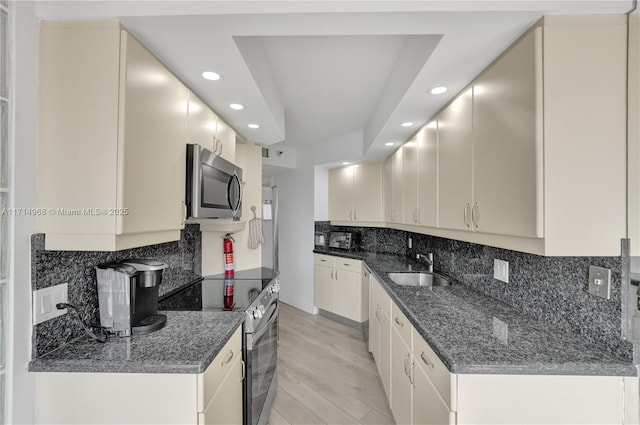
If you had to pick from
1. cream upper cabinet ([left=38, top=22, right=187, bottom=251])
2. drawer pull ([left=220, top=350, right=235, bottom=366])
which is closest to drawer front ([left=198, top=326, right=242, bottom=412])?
drawer pull ([left=220, top=350, right=235, bottom=366])

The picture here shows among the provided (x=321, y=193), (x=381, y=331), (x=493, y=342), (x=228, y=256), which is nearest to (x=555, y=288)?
(x=493, y=342)

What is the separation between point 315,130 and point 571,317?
2934 mm

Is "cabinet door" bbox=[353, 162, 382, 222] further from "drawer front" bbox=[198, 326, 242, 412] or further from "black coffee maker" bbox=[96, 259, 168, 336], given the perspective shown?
"black coffee maker" bbox=[96, 259, 168, 336]

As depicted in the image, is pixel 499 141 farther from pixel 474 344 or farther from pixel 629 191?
pixel 474 344

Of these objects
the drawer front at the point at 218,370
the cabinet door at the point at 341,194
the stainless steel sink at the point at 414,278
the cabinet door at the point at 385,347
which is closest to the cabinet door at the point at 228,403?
the drawer front at the point at 218,370

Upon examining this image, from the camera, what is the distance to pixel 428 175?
6.92ft

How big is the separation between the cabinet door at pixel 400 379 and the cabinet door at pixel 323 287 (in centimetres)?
191

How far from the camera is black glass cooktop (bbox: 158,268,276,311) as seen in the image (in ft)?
5.24

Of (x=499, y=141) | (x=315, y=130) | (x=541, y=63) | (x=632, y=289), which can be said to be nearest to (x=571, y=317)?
(x=632, y=289)

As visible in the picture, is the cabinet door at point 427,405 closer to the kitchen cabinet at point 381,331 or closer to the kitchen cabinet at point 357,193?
the kitchen cabinet at point 381,331

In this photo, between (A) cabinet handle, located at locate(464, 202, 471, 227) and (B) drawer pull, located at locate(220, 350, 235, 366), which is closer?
(B) drawer pull, located at locate(220, 350, 235, 366)

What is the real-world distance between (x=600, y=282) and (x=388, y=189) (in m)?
2.32

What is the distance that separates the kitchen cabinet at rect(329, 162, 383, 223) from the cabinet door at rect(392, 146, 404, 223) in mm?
501

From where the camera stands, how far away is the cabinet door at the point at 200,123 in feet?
5.18
